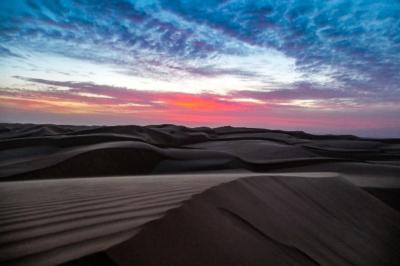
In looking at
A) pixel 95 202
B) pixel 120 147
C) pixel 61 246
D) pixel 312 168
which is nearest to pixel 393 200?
pixel 312 168

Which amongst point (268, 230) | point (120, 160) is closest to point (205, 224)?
point (268, 230)

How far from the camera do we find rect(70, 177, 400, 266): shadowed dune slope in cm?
179

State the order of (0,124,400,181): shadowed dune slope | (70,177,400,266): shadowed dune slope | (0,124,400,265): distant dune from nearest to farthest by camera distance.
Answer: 1. (0,124,400,265): distant dune
2. (70,177,400,266): shadowed dune slope
3. (0,124,400,181): shadowed dune slope

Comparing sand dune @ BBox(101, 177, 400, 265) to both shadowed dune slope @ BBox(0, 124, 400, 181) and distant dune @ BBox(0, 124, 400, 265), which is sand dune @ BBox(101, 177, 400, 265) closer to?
distant dune @ BBox(0, 124, 400, 265)

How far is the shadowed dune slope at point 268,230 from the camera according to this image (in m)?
1.79

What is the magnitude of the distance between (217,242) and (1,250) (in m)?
1.11

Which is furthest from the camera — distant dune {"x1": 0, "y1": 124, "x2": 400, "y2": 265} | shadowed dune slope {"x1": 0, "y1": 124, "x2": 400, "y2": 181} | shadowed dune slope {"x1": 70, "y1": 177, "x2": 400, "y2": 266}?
shadowed dune slope {"x1": 0, "y1": 124, "x2": 400, "y2": 181}

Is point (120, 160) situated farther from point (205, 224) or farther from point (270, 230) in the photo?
point (205, 224)

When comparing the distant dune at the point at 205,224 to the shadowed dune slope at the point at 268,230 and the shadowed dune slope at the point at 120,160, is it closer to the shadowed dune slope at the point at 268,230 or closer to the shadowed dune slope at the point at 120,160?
the shadowed dune slope at the point at 268,230

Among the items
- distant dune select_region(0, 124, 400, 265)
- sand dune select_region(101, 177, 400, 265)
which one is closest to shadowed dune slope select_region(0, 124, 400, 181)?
distant dune select_region(0, 124, 400, 265)

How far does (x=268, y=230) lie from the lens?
2.60 meters

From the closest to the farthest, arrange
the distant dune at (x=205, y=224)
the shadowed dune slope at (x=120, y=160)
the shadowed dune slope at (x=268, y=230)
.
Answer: the distant dune at (x=205, y=224)
the shadowed dune slope at (x=268, y=230)
the shadowed dune slope at (x=120, y=160)

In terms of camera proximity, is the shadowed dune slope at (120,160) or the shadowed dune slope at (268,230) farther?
the shadowed dune slope at (120,160)

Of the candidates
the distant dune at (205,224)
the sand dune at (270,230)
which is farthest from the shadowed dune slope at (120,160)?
the sand dune at (270,230)
